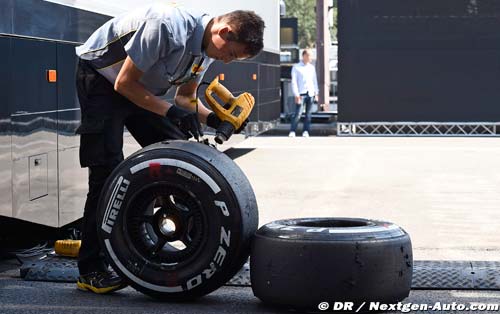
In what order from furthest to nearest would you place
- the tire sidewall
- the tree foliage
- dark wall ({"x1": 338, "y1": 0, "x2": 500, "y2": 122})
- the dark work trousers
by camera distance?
the tree foliage → dark wall ({"x1": 338, "y1": 0, "x2": 500, "y2": 122}) → the dark work trousers → the tire sidewall

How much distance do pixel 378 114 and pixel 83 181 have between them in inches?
490

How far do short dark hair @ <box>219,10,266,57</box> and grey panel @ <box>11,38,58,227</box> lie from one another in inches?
67.6

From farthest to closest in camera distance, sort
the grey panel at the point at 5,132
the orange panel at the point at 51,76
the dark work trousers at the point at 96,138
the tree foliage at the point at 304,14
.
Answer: the tree foliage at the point at 304,14 → the orange panel at the point at 51,76 → the grey panel at the point at 5,132 → the dark work trousers at the point at 96,138

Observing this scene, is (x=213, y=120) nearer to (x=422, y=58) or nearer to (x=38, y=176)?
(x=38, y=176)

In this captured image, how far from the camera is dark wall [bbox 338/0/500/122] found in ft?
63.1

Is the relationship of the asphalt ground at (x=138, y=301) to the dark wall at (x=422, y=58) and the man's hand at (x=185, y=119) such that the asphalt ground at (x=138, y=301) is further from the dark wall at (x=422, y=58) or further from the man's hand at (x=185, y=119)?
the dark wall at (x=422, y=58)

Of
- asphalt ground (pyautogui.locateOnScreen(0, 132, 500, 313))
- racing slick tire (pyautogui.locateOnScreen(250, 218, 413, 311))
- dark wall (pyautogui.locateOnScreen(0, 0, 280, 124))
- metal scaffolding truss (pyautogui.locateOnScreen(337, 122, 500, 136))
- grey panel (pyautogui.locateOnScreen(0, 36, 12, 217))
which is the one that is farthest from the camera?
metal scaffolding truss (pyautogui.locateOnScreen(337, 122, 500, 136))

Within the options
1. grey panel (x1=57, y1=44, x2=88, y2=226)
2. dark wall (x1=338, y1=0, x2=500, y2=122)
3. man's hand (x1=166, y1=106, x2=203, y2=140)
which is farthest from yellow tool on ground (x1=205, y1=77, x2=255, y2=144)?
dark wall (x1=338, y1=0, x2=500, y2=122)

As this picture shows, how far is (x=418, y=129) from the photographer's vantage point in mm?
19859

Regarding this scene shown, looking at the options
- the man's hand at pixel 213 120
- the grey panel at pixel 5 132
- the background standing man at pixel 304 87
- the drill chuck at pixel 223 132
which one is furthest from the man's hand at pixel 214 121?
the background standing man at pixel 304 87

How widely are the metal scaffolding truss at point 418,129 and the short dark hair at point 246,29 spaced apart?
1429 centimetres

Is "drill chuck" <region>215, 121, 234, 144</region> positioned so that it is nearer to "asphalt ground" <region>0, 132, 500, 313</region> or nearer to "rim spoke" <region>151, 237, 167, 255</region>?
"rim spoke" <region>151, 237, 167, 255</region>

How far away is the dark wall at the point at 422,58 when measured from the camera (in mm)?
19234

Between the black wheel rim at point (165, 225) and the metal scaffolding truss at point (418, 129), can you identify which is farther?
the metal scaffolding truss at point (418, 129)
